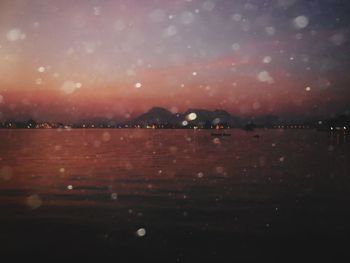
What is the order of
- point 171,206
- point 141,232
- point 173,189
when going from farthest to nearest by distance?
1. point 173,189
2. point 171,206
3. point 141,232

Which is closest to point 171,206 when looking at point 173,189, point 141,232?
point 141,232

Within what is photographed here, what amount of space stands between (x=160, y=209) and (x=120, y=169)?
21.1 m

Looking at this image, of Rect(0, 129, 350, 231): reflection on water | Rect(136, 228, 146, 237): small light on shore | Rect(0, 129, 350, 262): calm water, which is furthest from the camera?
Rect(0, 129, 350, 231): reflection on water

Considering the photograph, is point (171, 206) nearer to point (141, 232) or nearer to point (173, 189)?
point (141, 232)

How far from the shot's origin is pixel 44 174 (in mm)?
37500

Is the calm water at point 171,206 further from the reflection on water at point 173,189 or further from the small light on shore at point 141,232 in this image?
the small light on shore at point 141,232

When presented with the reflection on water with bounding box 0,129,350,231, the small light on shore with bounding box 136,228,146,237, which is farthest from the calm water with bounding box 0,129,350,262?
the small light on shore with bounding box 136,228,146,237

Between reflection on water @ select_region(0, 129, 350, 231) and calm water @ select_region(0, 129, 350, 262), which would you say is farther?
reflection on water @ select_region(0, 129, 350, 231)

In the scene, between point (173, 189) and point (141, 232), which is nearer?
point (141, 232)

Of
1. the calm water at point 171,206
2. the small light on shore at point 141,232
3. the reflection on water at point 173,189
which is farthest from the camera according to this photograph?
the reflection on water at point 173,189

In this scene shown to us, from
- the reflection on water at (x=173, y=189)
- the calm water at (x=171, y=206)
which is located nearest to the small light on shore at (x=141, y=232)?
the calm water at (x=171, y=206)

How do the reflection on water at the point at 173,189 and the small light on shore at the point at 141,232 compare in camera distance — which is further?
the reflection on water at the point at 173,189

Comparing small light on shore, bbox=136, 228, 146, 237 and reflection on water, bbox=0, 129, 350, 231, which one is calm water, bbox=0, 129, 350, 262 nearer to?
reflection on water, bbox=0, 129, 350, 231

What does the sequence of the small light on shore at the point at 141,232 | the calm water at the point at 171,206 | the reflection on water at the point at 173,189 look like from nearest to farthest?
the calm water at the point at 171,206 → the small light on shore at the point at 141,232 → the reflection on water at the point at 173,189
